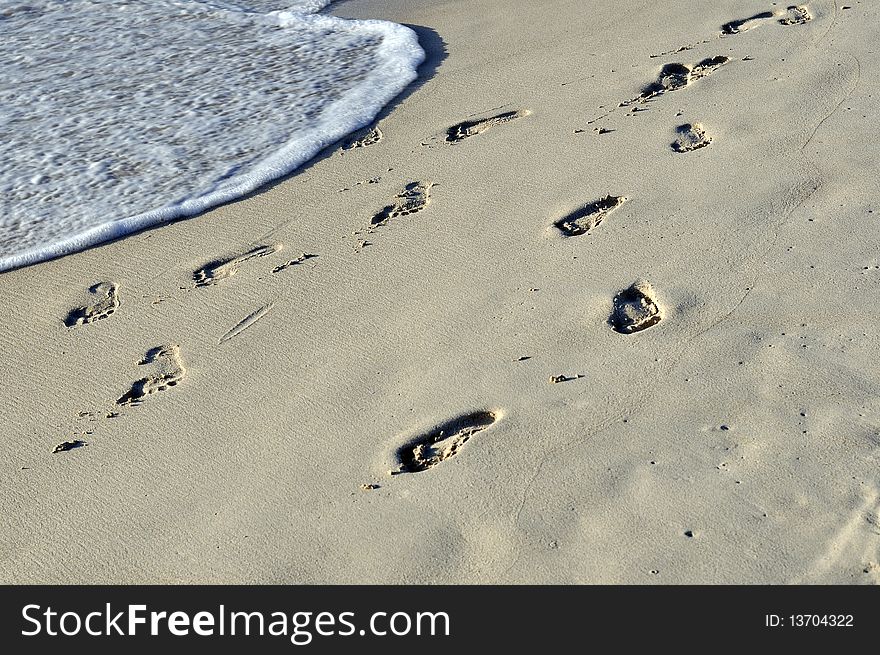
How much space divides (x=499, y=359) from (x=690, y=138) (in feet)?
4.90

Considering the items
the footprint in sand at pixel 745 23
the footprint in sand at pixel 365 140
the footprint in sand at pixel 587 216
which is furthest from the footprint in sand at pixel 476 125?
the footprint in sand at pixel 745 23

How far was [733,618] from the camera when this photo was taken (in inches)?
78.2

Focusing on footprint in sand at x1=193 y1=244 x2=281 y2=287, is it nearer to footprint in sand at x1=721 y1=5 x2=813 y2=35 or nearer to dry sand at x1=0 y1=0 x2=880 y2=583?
dry sand at x1=0 y1=0 x2=880 y2=583

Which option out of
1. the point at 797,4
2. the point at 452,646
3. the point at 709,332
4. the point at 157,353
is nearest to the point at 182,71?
the point at 157,353

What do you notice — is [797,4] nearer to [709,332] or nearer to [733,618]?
[709,332]

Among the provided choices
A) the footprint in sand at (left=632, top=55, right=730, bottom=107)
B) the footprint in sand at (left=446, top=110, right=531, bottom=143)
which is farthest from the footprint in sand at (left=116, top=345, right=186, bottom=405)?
the footprint in sand at (left=632, top=55, right=730, bottom=107)

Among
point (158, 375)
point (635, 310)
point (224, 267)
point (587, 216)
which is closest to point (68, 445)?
point (158, 375)

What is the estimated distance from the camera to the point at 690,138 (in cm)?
373

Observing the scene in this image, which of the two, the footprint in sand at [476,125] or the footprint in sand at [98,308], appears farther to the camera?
the footprint in sand at [476,125]

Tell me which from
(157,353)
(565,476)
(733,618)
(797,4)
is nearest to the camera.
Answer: (733,618)

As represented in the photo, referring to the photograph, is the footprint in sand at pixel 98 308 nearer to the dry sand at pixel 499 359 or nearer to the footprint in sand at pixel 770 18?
the dry sand at pixel 499 359

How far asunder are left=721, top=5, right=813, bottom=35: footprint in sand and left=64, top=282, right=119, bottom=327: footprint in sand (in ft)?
9.77

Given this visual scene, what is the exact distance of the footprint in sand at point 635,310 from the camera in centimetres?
278

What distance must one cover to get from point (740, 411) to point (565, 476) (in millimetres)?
468
